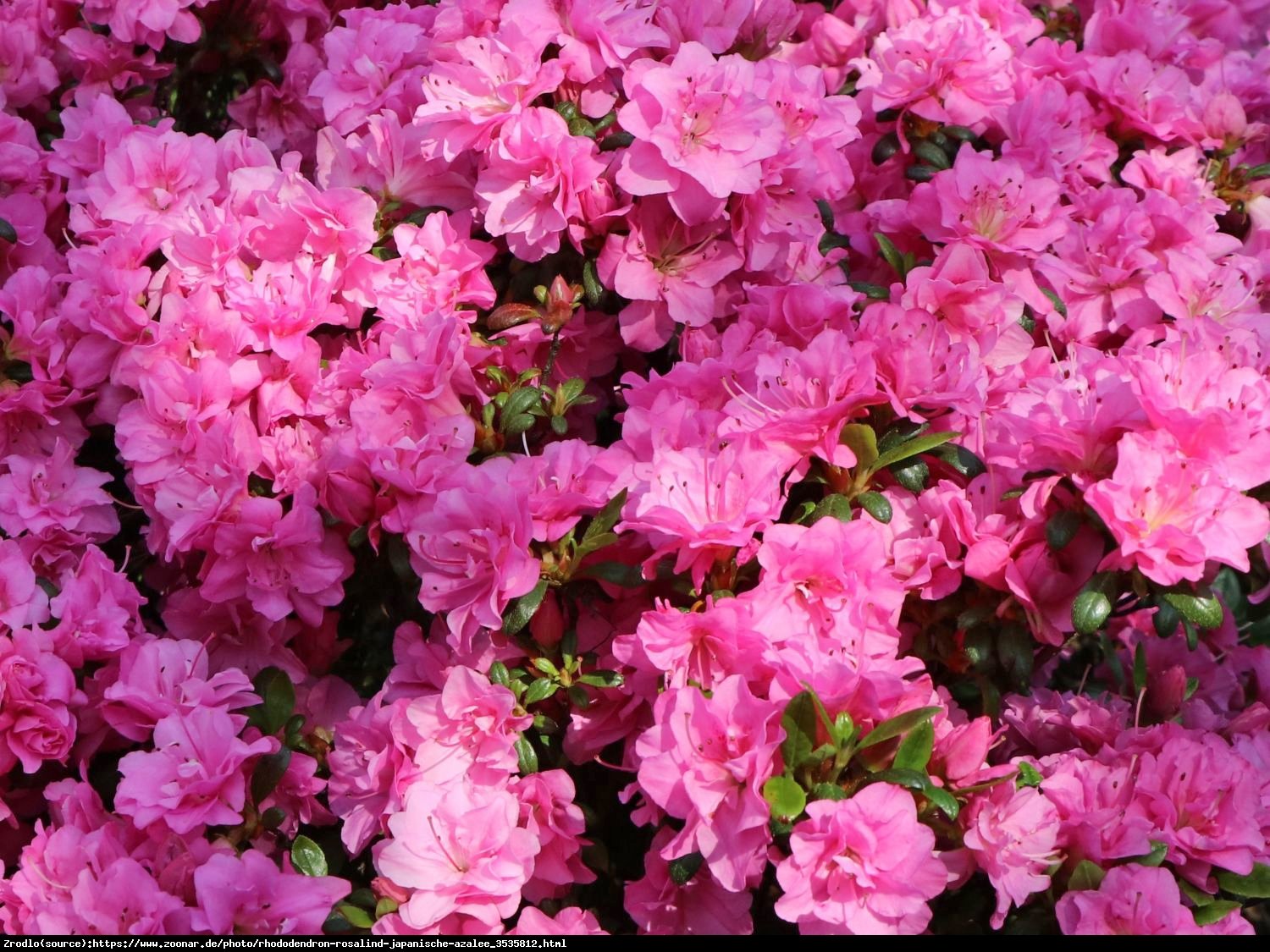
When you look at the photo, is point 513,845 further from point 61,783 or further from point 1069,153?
point 1069,153

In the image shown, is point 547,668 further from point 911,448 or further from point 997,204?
point 997,204

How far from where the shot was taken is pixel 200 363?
70.0 inches

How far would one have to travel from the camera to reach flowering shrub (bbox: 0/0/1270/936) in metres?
1.48

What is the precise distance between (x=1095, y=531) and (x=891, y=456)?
23 centimetres

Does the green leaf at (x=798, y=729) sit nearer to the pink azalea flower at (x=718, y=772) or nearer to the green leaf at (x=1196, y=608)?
the pink azalea flower at (x=718, y=772)

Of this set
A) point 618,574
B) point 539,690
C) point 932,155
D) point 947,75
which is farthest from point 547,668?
point 947,75

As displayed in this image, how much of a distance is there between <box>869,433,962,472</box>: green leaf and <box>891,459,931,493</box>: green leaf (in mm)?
20

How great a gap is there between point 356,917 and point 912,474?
76 cm

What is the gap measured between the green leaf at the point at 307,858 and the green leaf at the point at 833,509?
2.15 feet

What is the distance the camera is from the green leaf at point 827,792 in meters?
1.38

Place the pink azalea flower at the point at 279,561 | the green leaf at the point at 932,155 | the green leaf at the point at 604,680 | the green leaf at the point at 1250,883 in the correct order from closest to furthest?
1. the green leaf at the point at 1250,883
2. the green leaf at the point at 604,680
3. the pink azalea flower at the point at 279,561
4. the green leaf at the point at 932,155

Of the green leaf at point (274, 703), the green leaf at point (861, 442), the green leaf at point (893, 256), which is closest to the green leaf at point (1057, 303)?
the green leaf at point (893, 256)

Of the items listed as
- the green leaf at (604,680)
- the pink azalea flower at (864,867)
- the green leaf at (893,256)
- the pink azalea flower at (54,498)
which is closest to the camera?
the pink azalea flower at (864,867)

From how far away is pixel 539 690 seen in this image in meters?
1.58
